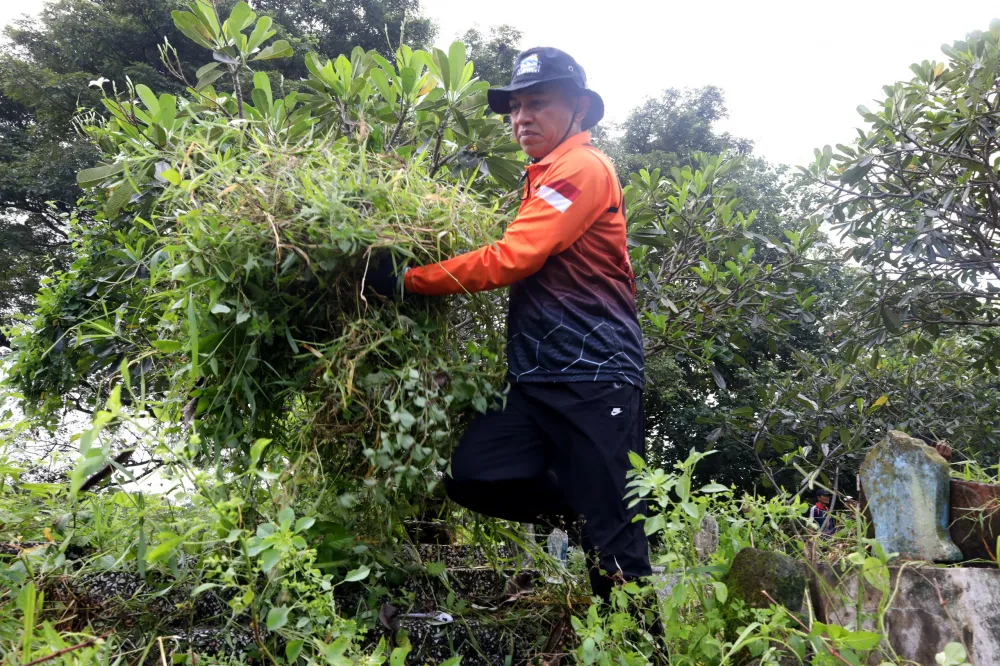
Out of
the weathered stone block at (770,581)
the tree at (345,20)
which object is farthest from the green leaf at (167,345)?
the tree at (345,20)

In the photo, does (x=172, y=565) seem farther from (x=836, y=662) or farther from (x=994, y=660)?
(x=994, y=660)

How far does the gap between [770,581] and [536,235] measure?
1135mm

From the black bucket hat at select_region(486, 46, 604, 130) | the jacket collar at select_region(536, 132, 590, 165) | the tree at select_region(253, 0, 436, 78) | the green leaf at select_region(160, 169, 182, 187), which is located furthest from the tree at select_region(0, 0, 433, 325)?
the green leaf at select_region(160, 169, 182, 187)

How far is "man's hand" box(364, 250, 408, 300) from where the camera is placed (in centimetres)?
199

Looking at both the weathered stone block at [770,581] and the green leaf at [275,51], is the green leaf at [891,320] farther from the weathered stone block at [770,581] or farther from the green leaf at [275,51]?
the green leaf at [275,51]

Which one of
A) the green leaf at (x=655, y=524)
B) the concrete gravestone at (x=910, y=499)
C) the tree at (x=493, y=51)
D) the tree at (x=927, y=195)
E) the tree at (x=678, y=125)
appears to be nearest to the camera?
the green leaf at (x=655, y=524)

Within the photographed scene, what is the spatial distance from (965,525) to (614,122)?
21.3m

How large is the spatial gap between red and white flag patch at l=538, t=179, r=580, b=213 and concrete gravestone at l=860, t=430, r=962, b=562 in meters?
1.22

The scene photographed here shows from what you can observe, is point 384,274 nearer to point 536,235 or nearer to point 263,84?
point 536,235

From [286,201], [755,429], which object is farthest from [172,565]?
[755,429]

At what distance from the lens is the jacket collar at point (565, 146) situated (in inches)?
89.2

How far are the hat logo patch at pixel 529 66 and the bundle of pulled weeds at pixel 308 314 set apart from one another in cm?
51

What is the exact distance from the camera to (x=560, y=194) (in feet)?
6.97

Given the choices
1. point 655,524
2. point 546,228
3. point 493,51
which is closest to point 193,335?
point 546,228
